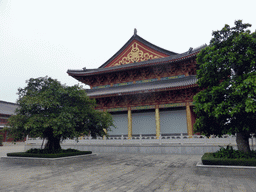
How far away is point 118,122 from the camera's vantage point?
2034 cm

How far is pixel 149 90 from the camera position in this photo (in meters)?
16.5

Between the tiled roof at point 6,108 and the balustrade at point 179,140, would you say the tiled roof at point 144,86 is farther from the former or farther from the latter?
the tiled roof at point 6,108

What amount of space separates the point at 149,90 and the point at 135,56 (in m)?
7.47

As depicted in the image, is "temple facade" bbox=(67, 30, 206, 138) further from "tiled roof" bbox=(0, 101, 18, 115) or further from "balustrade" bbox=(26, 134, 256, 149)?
"tiled roof" bbox=(0, 101, 18, 115)

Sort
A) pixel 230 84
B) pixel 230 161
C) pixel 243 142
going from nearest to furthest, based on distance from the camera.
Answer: pixel 230 161
pixel 230 84
pixel 243 142

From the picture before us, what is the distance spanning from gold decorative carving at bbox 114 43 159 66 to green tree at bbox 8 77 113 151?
35.4 ft

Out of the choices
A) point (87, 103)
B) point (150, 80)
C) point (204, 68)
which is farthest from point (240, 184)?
point (150, 80)

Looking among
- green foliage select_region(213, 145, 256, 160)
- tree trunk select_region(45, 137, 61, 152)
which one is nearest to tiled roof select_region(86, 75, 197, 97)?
tree trunk select_region(45, 137, 61, 152)

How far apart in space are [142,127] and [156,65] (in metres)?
7.03

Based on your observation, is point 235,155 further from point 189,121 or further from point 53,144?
point 53,144

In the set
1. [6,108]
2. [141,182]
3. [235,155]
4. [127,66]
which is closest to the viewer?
[141,182]

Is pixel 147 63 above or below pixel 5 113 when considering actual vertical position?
above

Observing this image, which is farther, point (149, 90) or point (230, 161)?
point (149, 90)

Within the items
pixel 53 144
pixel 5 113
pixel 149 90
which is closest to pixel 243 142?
pixel 149 90
